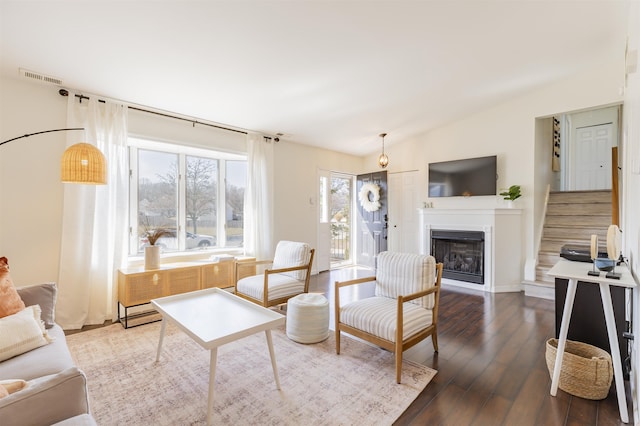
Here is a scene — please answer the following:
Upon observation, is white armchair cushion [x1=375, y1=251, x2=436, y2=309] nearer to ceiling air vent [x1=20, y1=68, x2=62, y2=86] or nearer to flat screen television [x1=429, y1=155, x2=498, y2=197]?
flat screen television [x1=429, y1=155, x2=498, y2=197]

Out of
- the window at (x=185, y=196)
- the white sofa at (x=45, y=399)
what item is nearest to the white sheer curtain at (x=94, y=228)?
the window at (x=185, y=196)

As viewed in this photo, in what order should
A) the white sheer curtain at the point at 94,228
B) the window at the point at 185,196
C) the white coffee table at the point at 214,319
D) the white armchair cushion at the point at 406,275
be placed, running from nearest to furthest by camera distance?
the white coffee table at the point at 214,319, the white armchair cushion at the point at 406,275, the white sheer curtain at the point at 94,228, the window at the point at 185,196

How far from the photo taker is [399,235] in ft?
20.1

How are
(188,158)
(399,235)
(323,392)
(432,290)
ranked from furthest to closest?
(399,235)
(188,158)
(432,290)
(323,392)

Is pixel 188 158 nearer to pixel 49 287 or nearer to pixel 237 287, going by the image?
pixel 237 287

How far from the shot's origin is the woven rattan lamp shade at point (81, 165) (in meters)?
2.29

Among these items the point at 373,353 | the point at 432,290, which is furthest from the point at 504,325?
the point at 373,353

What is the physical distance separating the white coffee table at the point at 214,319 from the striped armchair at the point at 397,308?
2.17ft

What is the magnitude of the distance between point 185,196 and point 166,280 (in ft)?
4.37

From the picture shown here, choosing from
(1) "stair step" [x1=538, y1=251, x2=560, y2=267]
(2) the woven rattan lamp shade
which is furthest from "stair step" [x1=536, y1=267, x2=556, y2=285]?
(2) the woven rattan lamp shade

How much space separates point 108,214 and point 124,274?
71cm

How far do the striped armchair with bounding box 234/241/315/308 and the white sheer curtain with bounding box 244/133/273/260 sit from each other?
0.96m

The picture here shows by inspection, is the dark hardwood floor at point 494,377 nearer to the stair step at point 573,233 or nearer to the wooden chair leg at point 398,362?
the wooden chair leg at point 398,362

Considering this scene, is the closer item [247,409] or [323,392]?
[247,409]
